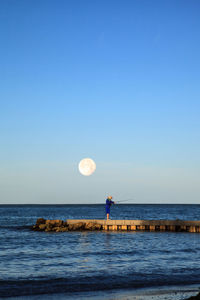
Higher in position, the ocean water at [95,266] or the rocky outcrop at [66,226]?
the rocky outcrop at [66,226]

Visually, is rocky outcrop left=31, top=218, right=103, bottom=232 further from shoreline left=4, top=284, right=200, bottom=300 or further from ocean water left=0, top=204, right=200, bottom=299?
shoreline left=4, top=284, right=200, bottom=300

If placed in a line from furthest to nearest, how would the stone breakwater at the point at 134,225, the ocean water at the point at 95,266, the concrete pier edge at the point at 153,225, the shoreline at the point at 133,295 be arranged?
the stone breakwater at the point at 134,225 → the concrete pier edge at the point at 153,225 → the ocean water at the point at 95,266 → the shoreline at the point at 133,295

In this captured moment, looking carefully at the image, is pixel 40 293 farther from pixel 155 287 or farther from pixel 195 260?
pixel 195 260

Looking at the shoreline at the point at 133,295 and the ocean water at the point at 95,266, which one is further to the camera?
the ocean water at the point at 95,266

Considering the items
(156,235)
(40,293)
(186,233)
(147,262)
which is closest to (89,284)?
(40,293)

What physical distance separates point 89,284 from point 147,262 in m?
5.33

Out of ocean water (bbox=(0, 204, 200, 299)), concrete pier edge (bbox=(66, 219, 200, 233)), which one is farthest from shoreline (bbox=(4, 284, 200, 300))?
concrete pier edge (bbox=(66, 219, 200, 233))

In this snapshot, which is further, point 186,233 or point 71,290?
point 186,233

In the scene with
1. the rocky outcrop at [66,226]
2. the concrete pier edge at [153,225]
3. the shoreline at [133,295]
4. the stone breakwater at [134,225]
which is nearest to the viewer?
the shoreline at [133,295]

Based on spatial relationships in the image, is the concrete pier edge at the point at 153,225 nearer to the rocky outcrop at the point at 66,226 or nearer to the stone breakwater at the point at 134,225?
the stone breakwater at the point at 134,225

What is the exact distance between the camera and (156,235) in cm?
3009

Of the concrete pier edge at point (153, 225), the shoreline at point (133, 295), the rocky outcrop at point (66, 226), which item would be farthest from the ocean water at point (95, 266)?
the rocky outcrop at point (66, 226)

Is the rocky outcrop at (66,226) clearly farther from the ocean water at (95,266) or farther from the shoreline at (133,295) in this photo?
the shoreline at (133,295)

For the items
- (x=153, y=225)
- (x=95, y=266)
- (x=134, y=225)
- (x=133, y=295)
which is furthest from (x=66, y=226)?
(x=133, y=295)
